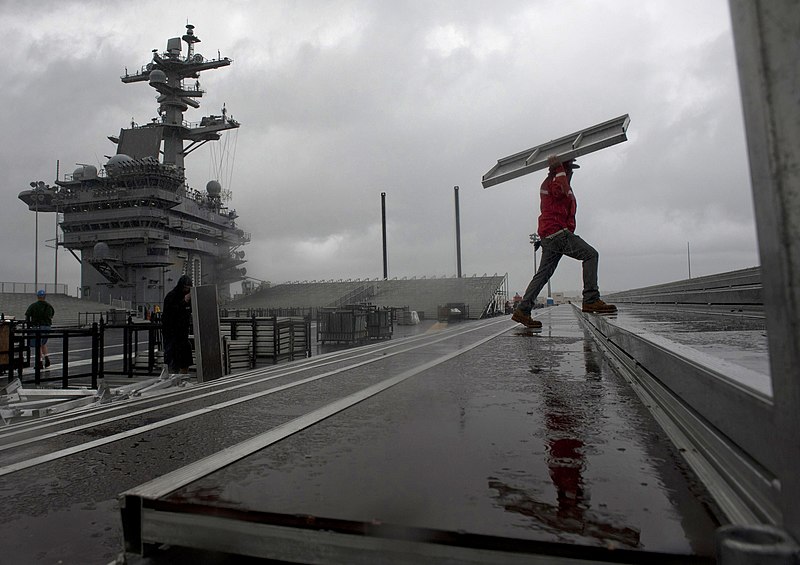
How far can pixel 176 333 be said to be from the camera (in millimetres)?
7066

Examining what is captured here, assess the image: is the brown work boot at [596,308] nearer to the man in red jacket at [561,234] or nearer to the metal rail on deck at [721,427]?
the man in red jacket at [561,234]

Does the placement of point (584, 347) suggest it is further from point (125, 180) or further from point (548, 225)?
point (125, 180)

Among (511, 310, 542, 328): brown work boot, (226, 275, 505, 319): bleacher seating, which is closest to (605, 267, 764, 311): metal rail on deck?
(511, 310, 542, 328): brown work boot

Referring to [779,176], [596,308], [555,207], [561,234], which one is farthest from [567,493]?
[596,308]

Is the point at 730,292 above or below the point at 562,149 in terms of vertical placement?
below

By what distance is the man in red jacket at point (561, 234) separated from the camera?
555 cm

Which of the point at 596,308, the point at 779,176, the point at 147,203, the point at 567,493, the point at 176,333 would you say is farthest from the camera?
the point at 147,203

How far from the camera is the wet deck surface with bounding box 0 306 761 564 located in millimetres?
977

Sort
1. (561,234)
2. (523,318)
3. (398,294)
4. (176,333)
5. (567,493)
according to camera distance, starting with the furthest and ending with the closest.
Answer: (398,294) → (176,333) → (523,318) → (561,234) → (567,493)

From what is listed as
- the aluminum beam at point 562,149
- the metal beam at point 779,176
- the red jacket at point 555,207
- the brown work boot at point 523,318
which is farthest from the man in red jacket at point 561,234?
the metal beam at point 779,176

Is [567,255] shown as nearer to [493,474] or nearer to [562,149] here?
[562,149]

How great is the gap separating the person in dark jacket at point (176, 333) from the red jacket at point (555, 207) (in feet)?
16.7

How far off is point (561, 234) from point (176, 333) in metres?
5.64

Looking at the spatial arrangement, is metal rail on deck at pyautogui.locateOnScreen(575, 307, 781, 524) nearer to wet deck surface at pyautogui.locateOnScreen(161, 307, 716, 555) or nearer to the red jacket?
wet deck surface at pyautogui.locateOnScreen(161, 307, 716, 555)
